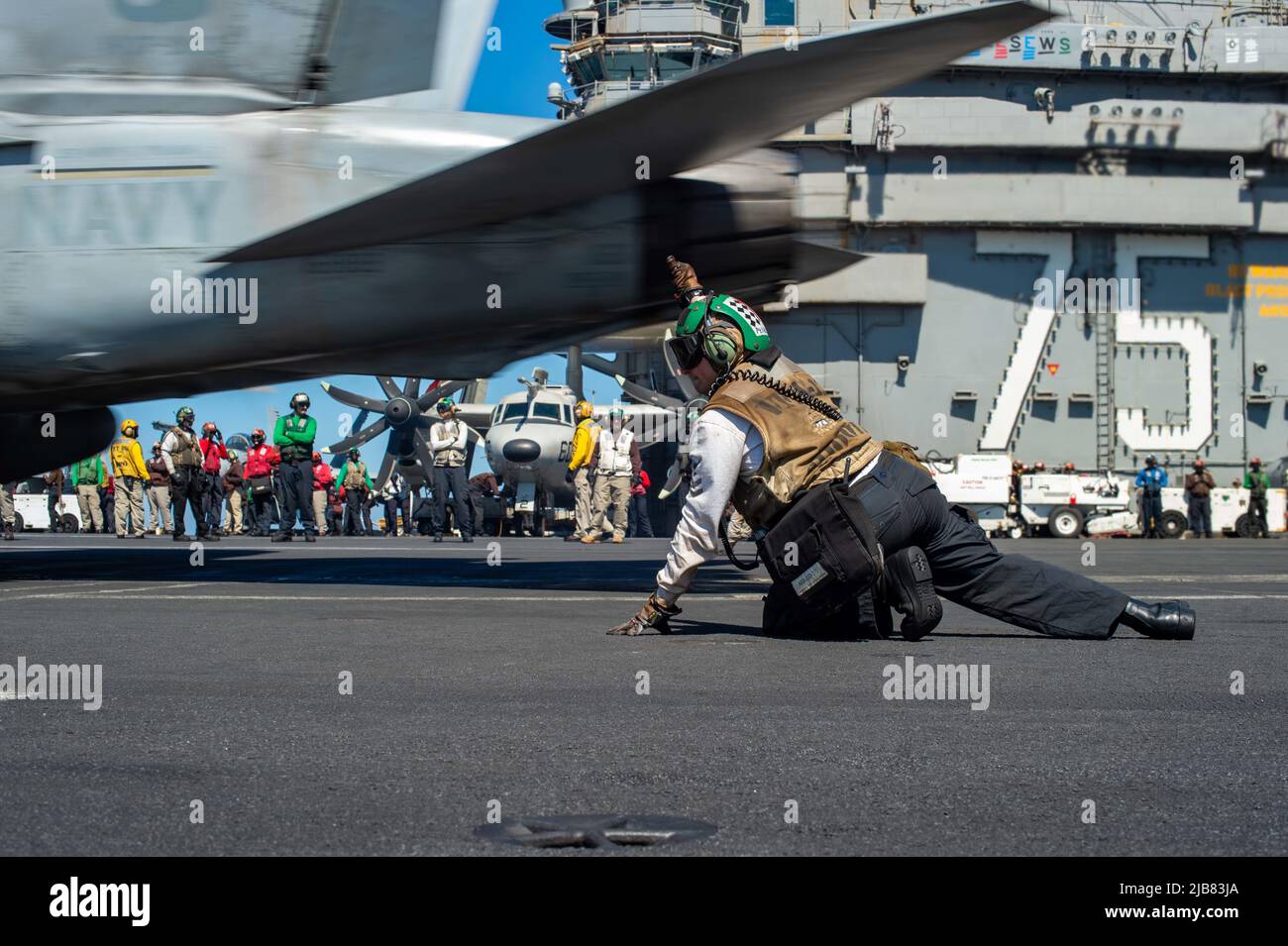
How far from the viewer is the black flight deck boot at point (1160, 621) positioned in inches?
228

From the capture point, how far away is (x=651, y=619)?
6.02 meters

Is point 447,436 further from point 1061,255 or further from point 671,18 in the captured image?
point 1061,255

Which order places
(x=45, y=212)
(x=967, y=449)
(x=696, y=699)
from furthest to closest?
(x=967, y=449)
(x=45, y=212)
(x=696, y=699)

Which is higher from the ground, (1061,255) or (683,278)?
(1061,255)

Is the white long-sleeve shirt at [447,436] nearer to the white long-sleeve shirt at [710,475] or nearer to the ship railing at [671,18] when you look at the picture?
the white long-sleeve shirt at [710,475]

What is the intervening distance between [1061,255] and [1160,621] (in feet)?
103

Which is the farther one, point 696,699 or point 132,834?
point 696,699

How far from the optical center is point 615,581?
10117 mm

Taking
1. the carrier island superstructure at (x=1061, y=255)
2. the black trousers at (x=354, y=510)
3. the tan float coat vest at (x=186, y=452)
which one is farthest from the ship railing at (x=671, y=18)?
the tan float coat vest at (x=186, y=452)

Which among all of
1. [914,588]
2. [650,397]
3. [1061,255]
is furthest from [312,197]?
[1061,255]

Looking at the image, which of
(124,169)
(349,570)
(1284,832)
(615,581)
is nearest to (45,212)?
(124,169)

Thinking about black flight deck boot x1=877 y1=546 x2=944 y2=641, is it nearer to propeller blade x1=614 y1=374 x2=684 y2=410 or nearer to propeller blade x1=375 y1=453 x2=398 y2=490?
propeller blade x1=614 y1=374 x2=684 y2=410
